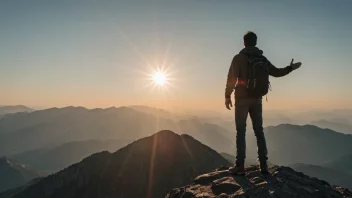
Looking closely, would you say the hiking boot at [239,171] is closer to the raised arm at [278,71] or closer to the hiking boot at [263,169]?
the hiking boot at [263,169]

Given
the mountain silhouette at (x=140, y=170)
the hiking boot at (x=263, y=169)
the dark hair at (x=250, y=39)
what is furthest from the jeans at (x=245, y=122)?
the mountain silhouette at (x=140, y=170)

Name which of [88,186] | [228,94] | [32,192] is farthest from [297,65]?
[32,192]

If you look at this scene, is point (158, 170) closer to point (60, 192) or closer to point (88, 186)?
point (88, 186)

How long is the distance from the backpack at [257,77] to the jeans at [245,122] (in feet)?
1.09

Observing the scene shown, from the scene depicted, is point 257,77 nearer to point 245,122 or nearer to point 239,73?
point 239,73

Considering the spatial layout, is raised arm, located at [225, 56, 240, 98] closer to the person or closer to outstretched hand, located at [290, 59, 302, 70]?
the person

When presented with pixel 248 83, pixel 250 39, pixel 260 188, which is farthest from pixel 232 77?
pixel 260 188

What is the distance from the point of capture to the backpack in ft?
26.2

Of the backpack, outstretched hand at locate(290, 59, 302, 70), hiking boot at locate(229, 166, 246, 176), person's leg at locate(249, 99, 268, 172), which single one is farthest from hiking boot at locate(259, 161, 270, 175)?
outstretched hand at locate(290, 59, 302, 70)

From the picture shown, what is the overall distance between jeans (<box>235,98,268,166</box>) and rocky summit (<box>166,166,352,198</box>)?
0.64 m

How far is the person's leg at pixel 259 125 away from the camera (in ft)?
27.7

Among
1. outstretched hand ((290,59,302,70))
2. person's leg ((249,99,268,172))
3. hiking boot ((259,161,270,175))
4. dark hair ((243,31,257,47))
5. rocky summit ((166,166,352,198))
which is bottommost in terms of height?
rocky summit ((166,166,352,198))

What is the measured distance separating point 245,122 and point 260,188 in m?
1.94

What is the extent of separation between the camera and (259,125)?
8.66 metres
